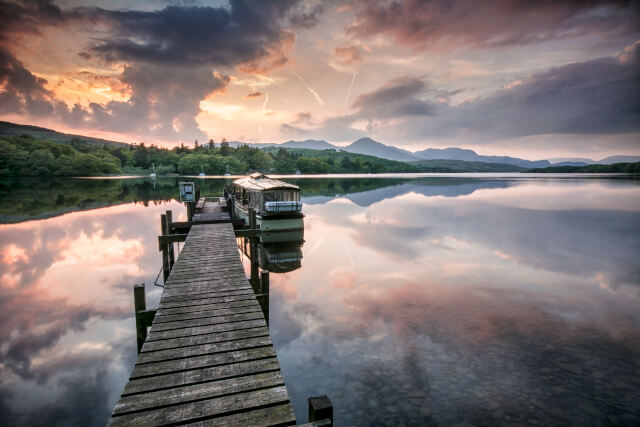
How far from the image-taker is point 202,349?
236 inches

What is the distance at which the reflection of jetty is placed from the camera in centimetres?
431

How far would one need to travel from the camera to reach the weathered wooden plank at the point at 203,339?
19.8 feet

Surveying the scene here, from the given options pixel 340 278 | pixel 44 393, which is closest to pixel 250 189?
pixel 340 278

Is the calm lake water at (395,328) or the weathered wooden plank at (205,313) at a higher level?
the weathered wooden plank at (205,313)

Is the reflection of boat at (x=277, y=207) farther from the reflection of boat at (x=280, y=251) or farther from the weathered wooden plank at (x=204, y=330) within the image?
the weathered wooden plank at (x=204, y=330)

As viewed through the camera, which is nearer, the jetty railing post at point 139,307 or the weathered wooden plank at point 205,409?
the weathered wooden plank at point 205,409

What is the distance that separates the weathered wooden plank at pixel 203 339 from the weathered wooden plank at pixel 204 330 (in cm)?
13

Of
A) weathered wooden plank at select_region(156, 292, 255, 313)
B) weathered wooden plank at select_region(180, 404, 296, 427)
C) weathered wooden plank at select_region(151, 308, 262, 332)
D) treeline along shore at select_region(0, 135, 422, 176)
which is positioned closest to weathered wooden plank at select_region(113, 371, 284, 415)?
weathered wooden plank at select_region(180, 404, 296, 427)

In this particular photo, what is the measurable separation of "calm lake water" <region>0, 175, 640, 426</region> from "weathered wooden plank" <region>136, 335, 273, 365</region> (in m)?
2.88

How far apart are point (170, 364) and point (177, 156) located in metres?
207

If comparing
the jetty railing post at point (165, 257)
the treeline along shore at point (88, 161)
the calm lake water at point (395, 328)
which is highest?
the treeline along shore at point (88, 161)

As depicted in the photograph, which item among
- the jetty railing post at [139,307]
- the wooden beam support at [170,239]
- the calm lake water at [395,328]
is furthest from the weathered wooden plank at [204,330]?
the wooden beam support at [170,239]

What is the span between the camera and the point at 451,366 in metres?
9.02

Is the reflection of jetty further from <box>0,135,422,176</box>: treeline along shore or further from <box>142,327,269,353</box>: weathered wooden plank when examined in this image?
<box>0,135,422,176</box>: treeline along shore
